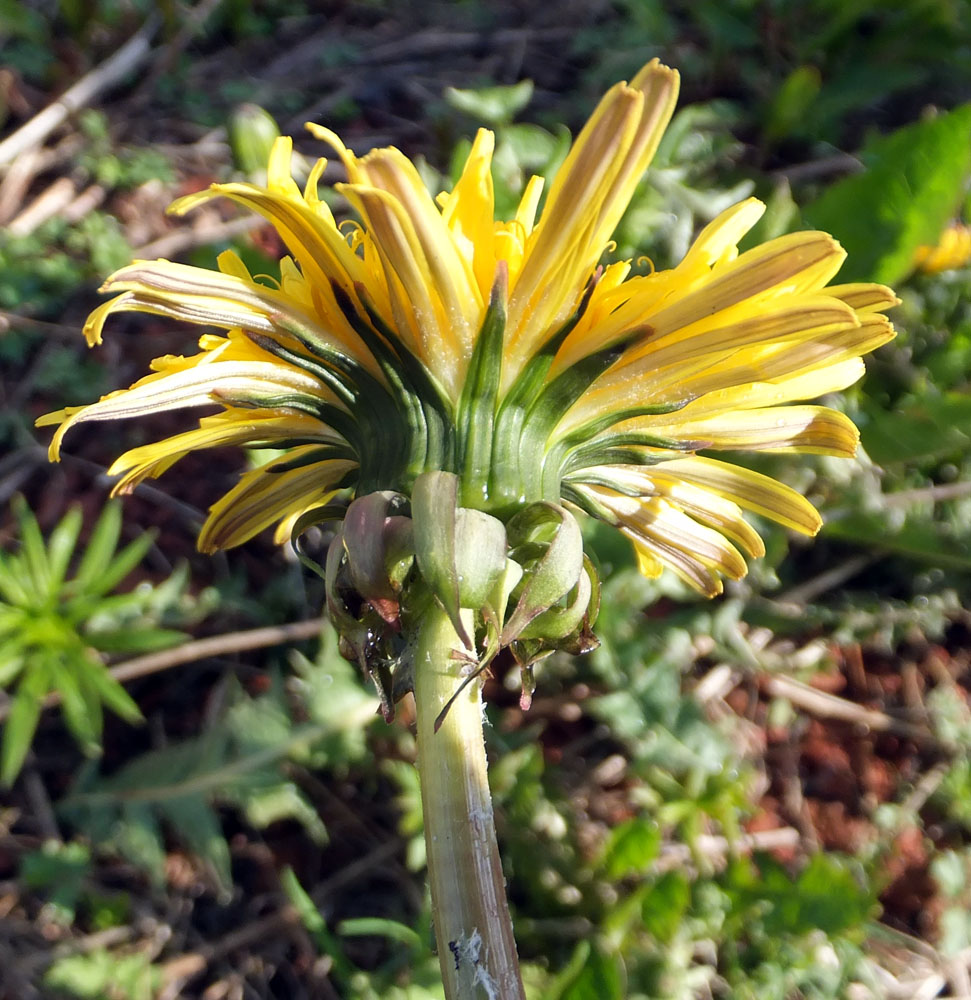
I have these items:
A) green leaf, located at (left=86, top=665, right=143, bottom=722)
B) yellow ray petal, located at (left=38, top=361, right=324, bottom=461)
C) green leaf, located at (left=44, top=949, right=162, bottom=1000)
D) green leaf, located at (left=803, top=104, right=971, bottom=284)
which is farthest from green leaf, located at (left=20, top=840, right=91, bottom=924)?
green leaf, located at (left=803, top=104, right=971, bottom=284)

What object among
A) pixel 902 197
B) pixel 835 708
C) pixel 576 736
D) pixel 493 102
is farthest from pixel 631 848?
pixel 493 102

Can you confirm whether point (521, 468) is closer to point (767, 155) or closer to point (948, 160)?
point (948, 160)

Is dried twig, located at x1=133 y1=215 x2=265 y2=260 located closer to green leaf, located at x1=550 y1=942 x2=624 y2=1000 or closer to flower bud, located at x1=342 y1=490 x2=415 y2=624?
flower bud, located at x1=342 y1=490 x2=415 y2=624

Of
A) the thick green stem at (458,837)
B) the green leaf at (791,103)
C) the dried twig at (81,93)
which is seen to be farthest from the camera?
the dried twig at (81,93)

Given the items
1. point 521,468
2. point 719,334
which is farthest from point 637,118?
point 521,468

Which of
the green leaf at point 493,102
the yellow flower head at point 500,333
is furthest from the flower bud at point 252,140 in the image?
A: the yellow flower head at point 500,333

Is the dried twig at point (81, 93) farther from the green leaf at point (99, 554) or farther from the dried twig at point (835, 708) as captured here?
the dried twig at point (835, 708)

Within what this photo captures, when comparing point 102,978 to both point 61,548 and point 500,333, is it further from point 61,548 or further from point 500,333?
point 500,333
